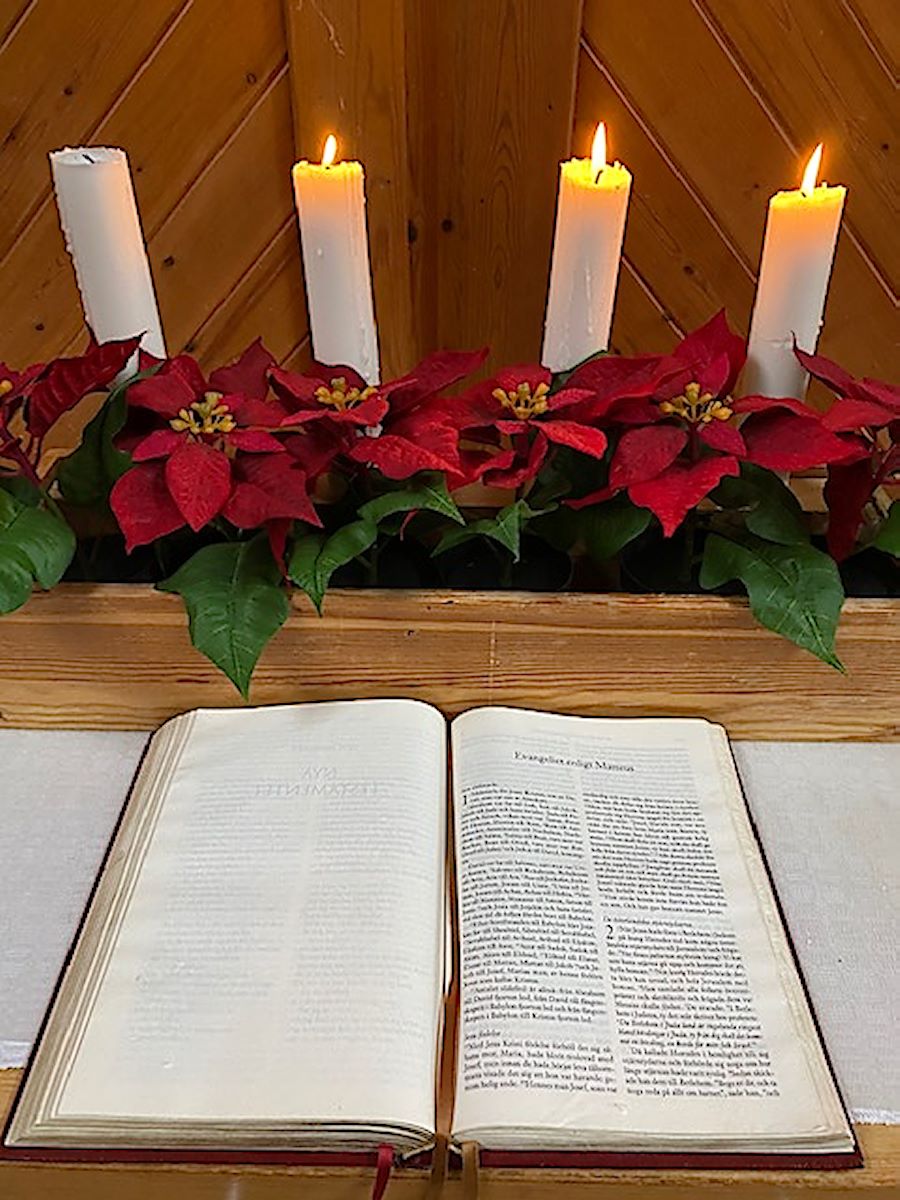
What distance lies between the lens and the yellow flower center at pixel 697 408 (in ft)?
2.50

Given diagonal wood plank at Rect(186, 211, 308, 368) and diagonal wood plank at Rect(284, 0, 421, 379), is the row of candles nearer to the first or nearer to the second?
diagonal wood plank at Rect(284, 0, 421, 379)

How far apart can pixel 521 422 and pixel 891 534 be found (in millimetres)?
269

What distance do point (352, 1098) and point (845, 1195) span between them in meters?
0.24

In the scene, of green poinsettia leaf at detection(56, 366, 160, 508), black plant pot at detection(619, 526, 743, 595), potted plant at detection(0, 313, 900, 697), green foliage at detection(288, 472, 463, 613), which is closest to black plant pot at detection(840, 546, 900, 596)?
potted plant at detection(0, 313, 900, 697)

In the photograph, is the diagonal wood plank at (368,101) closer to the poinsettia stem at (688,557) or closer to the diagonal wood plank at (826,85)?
the diagonal wood plank at (826,85)

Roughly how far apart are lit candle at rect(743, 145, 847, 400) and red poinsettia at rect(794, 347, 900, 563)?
0.9 inches

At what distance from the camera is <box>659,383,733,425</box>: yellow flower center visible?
0.76 metres

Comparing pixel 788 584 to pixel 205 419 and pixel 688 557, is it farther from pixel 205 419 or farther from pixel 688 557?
pixel 205 419

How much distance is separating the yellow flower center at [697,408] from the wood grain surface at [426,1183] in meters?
0.44

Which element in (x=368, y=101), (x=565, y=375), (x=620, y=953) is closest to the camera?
(x=620, y=953)

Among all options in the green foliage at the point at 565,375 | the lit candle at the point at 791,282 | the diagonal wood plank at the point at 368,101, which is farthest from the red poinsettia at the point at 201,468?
the diagonal wood plank at the point at 368,101

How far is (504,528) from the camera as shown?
29.8 inches

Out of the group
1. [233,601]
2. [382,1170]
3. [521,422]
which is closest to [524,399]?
[521,422]

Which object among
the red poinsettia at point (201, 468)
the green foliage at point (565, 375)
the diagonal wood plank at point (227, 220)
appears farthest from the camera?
the diagonal wood plank at point (227, 220)
